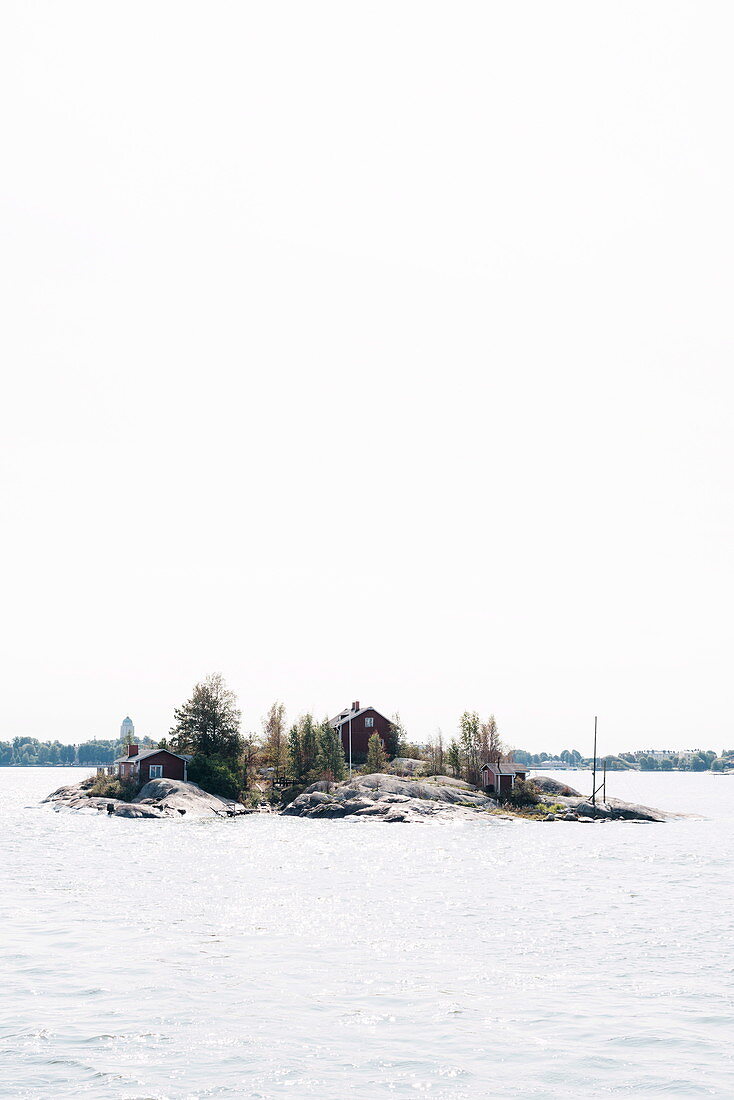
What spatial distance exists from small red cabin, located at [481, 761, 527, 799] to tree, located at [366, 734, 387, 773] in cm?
1212

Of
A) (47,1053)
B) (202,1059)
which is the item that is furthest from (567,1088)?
(47,1053)

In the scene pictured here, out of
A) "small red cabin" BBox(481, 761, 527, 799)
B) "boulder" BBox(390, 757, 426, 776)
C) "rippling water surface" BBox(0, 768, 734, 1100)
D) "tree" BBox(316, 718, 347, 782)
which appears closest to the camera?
"rippling water surface" BBox(0, 768, 734, 1100)

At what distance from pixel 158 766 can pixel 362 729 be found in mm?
28501

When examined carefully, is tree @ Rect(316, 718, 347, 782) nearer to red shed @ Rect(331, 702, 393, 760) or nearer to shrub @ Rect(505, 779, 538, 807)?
red shed @ Rect(331, 702, 393, 760)

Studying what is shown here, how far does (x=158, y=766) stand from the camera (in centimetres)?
9806

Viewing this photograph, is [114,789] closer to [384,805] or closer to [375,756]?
[375,756]

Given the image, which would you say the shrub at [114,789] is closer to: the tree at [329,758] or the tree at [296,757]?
the tree at [296,757]

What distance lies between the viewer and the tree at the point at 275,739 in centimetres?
11138

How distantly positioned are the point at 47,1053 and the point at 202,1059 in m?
3.00

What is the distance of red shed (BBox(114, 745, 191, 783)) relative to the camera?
9794cm

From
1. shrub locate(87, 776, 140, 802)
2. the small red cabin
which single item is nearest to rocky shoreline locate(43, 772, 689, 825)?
shrub locate(87, 776, 140, 802)

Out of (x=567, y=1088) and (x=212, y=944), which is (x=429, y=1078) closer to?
(x=567, y=1088)

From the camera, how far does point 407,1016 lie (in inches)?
827

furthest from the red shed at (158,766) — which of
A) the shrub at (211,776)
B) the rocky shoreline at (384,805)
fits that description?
the rocky shoreline at (384,805)
